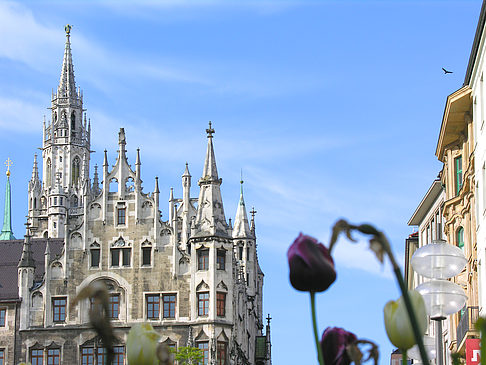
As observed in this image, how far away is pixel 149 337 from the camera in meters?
5.94

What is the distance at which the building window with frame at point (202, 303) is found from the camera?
6425 centimetres

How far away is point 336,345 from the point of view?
20.3 ft

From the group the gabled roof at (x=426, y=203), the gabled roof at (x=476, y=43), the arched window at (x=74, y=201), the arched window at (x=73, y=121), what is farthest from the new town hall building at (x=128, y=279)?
the arched window at (x=73, y=121)

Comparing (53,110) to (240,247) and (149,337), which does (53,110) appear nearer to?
(240,247)

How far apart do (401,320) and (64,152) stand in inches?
5653

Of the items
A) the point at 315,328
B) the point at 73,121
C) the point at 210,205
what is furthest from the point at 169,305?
the point at 73,121

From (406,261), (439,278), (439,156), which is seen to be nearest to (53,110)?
(406,261)

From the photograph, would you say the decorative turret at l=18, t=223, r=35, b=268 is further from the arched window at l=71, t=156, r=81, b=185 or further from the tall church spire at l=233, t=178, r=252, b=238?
the arched window at l=71, t=156, r=81, b=185

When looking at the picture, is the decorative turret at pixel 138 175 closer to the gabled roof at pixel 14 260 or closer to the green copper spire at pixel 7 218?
the gabled roof at pixel 14 260

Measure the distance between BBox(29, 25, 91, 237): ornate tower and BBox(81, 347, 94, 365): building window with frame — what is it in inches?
3030

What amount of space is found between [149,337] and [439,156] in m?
49.9

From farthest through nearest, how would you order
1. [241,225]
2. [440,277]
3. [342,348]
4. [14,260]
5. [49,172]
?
[49,172] → [241,225] → [14,260] → [440,277] → [342,348]

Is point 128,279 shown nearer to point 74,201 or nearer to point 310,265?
point 310,265

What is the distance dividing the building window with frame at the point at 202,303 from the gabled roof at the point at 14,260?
8453 mm
